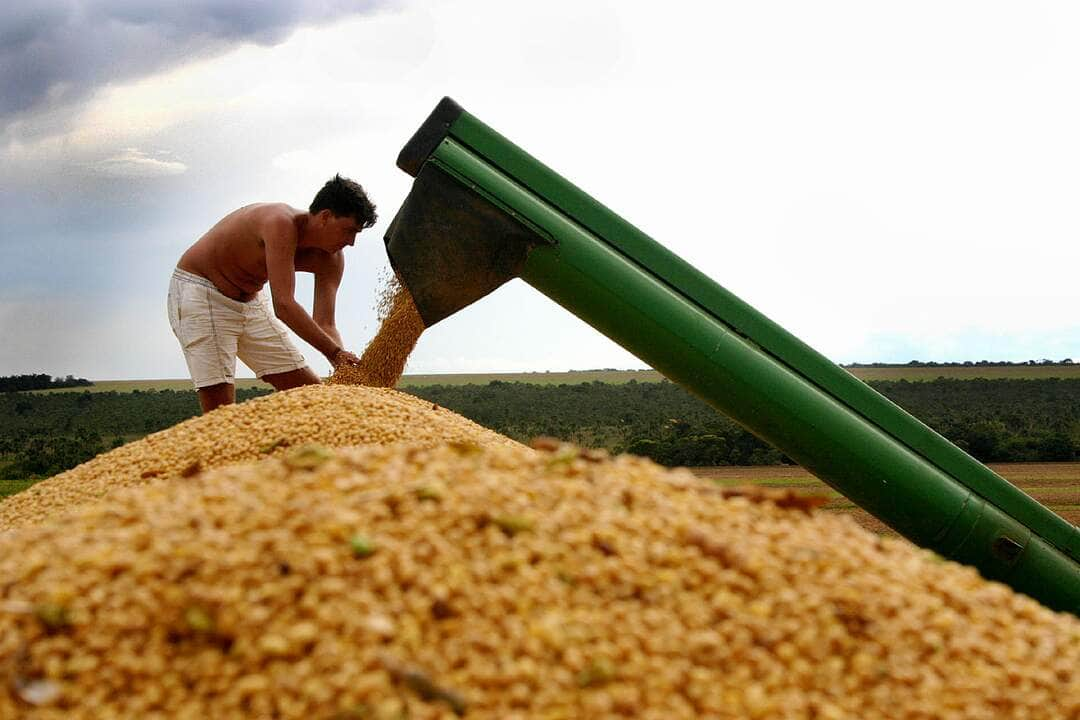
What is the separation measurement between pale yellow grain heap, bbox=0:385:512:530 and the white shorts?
0.75m

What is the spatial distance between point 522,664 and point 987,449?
11.0 m

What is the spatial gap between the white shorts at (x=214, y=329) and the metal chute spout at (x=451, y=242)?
6.68ft

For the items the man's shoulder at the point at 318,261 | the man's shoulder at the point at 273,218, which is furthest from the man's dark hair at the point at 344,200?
the man's shoulder at the point at 318,261

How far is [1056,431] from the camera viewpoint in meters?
12.3

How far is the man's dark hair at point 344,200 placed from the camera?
4512 mm

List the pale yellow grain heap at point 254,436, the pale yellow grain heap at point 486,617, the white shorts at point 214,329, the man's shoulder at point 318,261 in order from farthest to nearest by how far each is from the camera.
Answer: the man's shoulder at point 318,261 → the white shorts at point 214,329 → the pale yellow grain heap at point 254,436 → the pale yellow grain heap at point 486,617

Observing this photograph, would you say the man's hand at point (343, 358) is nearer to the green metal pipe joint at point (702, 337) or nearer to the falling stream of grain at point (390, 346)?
the falling stream of grain at point (390, 346)

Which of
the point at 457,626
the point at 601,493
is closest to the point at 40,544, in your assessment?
the point at 457,626

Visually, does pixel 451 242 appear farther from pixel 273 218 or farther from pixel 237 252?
pixel 237 252

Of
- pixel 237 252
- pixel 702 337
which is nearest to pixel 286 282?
pixel 237 252

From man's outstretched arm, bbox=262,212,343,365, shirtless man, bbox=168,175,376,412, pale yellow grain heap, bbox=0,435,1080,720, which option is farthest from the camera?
shirtless man, bbox=168,175,376,412

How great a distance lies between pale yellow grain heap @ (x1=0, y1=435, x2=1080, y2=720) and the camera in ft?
5.09

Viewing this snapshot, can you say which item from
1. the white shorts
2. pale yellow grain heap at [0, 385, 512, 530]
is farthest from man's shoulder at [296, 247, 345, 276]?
pale yellow grain heap at [0, 385, 512, 530]

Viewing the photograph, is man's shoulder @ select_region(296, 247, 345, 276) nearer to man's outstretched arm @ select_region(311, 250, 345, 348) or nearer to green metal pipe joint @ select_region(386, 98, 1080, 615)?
man's outstretched arm @ select_region(311, 250, 345, 348)
